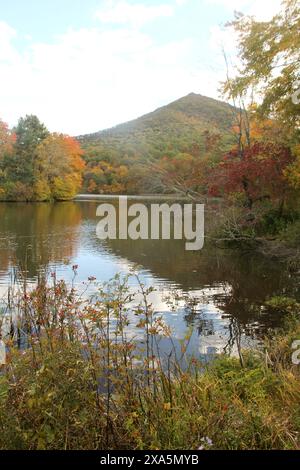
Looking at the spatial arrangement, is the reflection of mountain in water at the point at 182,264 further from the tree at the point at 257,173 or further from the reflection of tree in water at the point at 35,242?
the tree at the point at 257,173

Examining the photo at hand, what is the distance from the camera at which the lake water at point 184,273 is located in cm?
772

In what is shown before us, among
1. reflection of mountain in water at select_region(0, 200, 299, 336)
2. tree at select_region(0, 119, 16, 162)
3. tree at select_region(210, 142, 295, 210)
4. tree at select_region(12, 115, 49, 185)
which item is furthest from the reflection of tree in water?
tree at select_region(0, 119, 16, 162)

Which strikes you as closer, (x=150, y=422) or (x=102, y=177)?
(x=150, y=422)

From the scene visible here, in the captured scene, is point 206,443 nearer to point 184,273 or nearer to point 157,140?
point 184,273

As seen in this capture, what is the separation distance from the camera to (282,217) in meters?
16.4

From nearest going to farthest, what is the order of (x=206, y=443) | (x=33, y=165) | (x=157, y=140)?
1. (x=206, y=443)
2. (x=33, y=165)
3. (x=157, y=140)

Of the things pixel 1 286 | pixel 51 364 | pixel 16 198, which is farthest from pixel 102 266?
pixel 16 198

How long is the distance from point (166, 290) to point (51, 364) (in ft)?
25.2

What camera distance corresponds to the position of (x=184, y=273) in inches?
506

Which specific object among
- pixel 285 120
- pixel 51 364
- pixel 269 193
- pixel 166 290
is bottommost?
pixel 166 290

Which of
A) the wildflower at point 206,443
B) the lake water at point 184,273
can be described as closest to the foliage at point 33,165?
the lake water at point 184,273

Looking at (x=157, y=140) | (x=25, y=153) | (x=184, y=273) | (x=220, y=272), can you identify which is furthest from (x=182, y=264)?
(x=157, y=140)

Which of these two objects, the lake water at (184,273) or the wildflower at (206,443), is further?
the lake water at (184,273)
